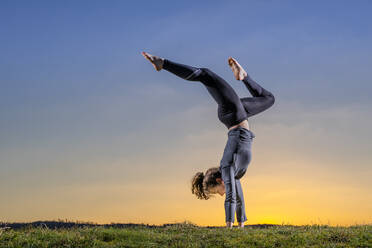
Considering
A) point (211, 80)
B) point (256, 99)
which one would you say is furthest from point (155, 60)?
point (256, 99)

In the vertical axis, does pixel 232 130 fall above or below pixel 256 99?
below

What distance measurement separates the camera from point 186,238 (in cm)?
1084

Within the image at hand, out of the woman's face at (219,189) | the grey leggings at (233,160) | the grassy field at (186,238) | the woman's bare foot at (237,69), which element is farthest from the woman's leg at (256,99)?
the grassy field at (186,238)

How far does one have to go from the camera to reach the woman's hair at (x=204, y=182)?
13617 mm

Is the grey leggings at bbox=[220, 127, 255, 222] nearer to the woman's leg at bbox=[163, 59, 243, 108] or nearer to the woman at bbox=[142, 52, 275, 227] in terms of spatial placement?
the woman at bbox=[142, 52, 275, 227]

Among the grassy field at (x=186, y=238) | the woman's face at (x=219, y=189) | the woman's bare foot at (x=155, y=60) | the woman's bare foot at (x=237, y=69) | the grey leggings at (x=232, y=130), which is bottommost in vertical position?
the grassy field at (x=186, y=238)

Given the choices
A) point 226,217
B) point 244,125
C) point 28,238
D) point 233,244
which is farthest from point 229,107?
point 28,238

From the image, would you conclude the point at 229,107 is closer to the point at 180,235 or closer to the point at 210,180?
the point at 210,180

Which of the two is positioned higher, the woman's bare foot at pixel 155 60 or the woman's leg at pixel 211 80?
the woman's bare foot at pixel 155 60

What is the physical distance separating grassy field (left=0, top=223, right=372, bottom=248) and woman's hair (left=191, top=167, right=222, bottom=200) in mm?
2009

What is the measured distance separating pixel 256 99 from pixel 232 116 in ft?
3.88

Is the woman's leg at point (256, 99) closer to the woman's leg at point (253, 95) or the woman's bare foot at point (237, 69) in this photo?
the woman's leg at point (253, 95)

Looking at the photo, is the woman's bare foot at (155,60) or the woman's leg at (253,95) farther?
the woman's leg at (253,95)

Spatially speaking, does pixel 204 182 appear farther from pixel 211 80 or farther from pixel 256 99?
pixel 211 80
